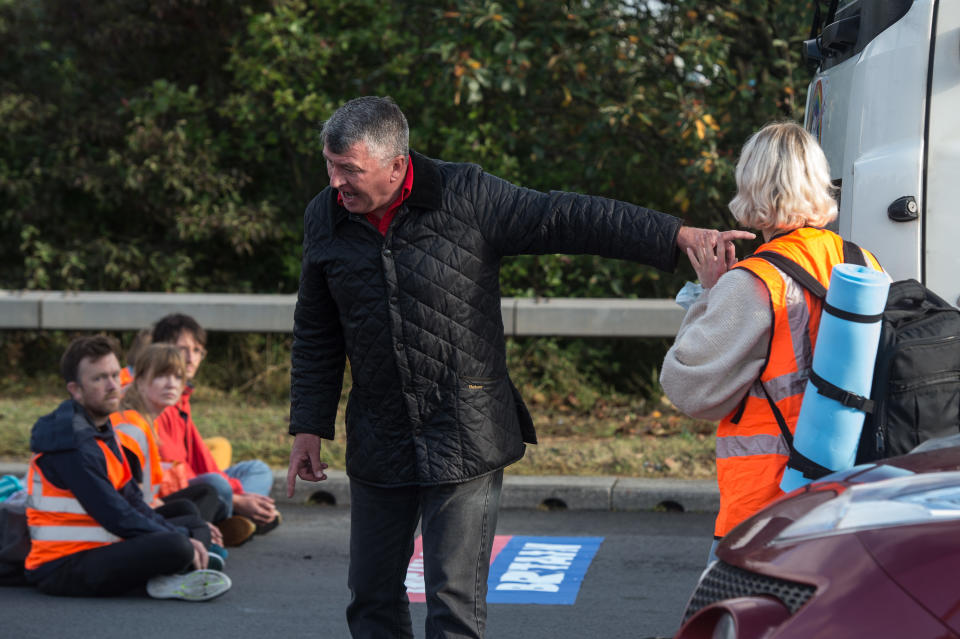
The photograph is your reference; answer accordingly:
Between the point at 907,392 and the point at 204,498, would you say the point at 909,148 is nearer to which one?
the point at 907,392

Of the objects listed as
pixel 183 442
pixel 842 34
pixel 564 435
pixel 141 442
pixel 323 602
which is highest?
pixel 842 34

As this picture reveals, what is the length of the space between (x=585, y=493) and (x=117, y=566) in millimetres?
2659

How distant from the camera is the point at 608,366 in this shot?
33.8 feet

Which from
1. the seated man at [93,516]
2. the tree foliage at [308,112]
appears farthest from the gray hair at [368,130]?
the tree foliage at [308,112]

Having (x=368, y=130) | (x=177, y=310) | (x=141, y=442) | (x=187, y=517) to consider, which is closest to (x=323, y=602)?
(x=187, y=517)

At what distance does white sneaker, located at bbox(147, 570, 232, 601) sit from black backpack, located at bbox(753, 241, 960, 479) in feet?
10.4

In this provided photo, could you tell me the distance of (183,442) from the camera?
6520mm

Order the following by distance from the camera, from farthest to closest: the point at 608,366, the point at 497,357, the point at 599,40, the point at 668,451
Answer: the point at 608,366, the point at 599,40, the point at 668,451, the point at 497,357

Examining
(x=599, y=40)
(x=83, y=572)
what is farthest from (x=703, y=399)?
(x=599, y=40)

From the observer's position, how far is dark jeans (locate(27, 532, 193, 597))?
5.26m

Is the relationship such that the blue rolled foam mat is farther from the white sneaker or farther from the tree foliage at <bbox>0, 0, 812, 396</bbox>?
the tree foliage at <bbox>0, 0, 812, 396</bbox>

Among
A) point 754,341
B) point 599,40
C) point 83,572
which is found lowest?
point 83,572

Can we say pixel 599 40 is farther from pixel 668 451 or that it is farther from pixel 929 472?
pixel 929 472

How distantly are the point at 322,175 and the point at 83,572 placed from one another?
6.64m
